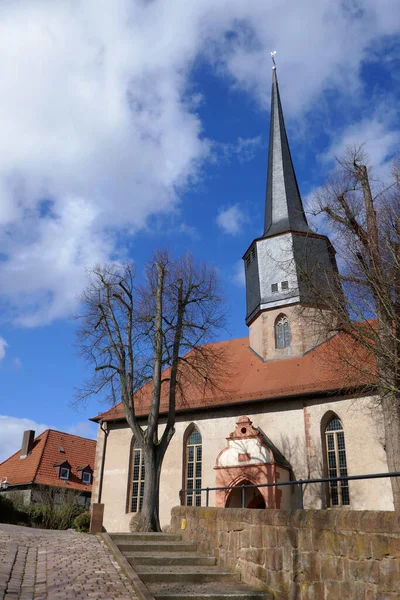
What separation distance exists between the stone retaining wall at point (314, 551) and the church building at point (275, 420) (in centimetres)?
533

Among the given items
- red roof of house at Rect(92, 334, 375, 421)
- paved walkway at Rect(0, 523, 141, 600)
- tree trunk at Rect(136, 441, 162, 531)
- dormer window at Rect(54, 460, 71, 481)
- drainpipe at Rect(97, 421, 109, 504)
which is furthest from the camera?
dormer window at Rect(54, 460, 71, 481)

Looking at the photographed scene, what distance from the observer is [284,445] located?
1770 centimetres

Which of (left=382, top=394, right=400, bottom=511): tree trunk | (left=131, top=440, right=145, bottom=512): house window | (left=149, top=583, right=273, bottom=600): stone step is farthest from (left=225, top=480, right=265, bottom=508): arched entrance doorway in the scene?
(left=149, top=583, right=273, bottom=600): stone step

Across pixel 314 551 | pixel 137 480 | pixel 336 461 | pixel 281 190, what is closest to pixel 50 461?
pixel 137 480

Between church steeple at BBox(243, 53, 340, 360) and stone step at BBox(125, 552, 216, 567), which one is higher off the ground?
church steeple at BBox(243, 53, 340, 360)

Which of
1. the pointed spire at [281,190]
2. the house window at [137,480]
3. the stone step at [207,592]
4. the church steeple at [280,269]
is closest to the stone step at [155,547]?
the stone step at [207,592]

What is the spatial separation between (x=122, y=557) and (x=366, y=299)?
24.3 ft

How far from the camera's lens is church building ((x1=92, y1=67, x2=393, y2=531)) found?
53.1 feet

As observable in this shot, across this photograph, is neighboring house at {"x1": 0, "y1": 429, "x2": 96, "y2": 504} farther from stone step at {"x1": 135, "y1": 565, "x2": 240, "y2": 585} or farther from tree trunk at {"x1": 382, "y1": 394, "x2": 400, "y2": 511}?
stone step at {"x1": 135, "y1": 565, "x2": 240, "y2": 585}

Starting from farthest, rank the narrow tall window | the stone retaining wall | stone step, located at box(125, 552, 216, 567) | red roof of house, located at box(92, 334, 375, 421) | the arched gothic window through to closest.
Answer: the arched gothic window, red roof of house, located at box(92, 334, 375, 421), the narrow tall window, stone step, located at box(125, 552, 216, 567), the stone retaining wall

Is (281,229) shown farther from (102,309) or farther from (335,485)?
(335,485)

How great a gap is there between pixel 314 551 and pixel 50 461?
27.9 metres

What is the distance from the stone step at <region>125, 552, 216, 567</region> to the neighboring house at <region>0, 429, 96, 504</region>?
21852 millimetres

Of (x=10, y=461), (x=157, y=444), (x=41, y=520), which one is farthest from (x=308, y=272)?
(x=10, y=461)
